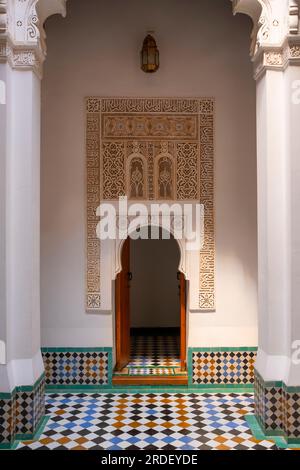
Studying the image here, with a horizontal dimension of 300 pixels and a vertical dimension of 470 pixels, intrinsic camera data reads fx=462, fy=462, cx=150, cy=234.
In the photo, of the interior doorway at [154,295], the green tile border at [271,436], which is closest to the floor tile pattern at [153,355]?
the interior doorway at [154,295]

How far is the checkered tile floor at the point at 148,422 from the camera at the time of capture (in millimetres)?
2480

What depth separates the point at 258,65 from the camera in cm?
272

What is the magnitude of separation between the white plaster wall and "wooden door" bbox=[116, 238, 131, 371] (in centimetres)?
26

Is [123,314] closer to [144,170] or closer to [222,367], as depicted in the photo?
[222,367]

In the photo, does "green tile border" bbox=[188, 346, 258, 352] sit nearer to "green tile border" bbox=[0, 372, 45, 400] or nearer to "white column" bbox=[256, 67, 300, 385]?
"white column" bbox=[256, 67, 300, 385]

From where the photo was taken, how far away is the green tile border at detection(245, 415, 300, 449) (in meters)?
2.44

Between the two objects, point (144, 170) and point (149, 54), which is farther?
point (144, 170)

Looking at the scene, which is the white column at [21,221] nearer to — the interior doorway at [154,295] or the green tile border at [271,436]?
the green tile border at [271,436]

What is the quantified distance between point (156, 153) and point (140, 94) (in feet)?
1.46

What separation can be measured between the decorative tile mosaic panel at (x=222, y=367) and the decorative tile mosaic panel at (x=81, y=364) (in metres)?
0.65

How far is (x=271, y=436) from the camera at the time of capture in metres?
2.54

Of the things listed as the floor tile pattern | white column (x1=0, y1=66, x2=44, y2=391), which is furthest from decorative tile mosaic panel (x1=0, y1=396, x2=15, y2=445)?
the floor tile pattern

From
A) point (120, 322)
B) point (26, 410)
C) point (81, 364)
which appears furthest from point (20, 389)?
point (120, 322)
